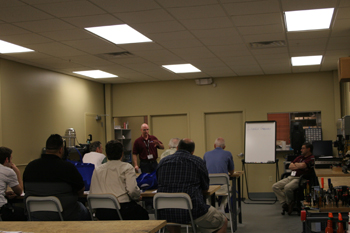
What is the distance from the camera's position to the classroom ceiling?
4262 millimetres

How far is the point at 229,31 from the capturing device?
536cm

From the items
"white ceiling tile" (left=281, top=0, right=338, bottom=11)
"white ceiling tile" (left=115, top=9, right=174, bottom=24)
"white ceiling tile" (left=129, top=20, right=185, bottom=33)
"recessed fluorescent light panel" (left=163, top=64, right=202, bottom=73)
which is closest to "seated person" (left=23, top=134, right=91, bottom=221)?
"white ceiling tile" (left=115, top=9, right=174, bottom=24)

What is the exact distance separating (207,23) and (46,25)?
1.97 m

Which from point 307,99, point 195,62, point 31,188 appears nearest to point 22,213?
point 31,188

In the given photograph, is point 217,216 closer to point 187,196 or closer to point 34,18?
point 187,196

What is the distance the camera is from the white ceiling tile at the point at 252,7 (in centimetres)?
423

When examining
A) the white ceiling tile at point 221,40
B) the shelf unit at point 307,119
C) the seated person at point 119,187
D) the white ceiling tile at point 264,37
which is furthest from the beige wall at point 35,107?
the shelf unit at point 307,119

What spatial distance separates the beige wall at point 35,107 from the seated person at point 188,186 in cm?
363

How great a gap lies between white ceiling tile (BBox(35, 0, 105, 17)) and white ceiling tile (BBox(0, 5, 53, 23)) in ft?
0.39

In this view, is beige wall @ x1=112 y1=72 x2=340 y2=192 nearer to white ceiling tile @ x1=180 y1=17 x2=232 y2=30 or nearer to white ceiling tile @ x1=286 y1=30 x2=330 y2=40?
white ceiling tile @ x1=286 y1=30 x2=330 y2=40

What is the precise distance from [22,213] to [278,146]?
6.43 meters

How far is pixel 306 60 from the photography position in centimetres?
779

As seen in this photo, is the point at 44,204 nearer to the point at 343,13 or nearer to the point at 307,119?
the point at 343,13

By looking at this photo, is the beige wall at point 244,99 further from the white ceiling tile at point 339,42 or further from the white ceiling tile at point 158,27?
the white ceiling tile at point 158,27
